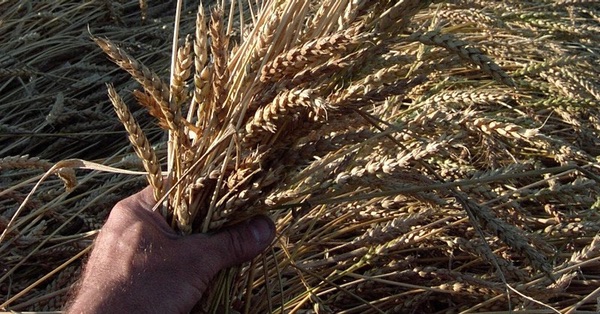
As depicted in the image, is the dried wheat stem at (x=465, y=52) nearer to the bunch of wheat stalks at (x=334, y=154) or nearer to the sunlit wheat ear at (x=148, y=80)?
the bunch of wheat stalks at (x=334, y=154)

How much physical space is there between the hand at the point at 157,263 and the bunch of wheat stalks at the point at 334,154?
0.04 m

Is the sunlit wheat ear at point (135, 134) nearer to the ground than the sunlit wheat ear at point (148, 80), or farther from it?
nearer to the ground

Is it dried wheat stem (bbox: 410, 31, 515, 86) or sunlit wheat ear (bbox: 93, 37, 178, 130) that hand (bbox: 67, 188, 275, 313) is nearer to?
sunlit wheat ear (bbox: 93, 37, 178, 130)

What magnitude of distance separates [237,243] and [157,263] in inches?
5.7

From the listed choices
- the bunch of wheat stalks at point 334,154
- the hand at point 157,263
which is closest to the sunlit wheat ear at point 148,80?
the bunch of wheat stalks at point 334,154

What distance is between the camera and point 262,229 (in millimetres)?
1361

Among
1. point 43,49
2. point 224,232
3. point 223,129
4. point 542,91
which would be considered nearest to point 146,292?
point 224,232

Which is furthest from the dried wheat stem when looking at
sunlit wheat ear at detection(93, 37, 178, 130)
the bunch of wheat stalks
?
sunlit wheat ear at detection(93, 37, 178, 130)

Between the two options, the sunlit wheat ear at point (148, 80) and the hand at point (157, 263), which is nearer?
the sunlit wheat ear at point (148, 80)

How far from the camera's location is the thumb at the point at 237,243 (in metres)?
1.30

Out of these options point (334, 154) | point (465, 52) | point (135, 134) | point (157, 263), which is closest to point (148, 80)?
point (135, 134)

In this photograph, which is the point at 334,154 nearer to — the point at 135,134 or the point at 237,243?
the point at 237,243

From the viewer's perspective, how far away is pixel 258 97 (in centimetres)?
125

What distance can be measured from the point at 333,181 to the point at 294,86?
0.85 ft
